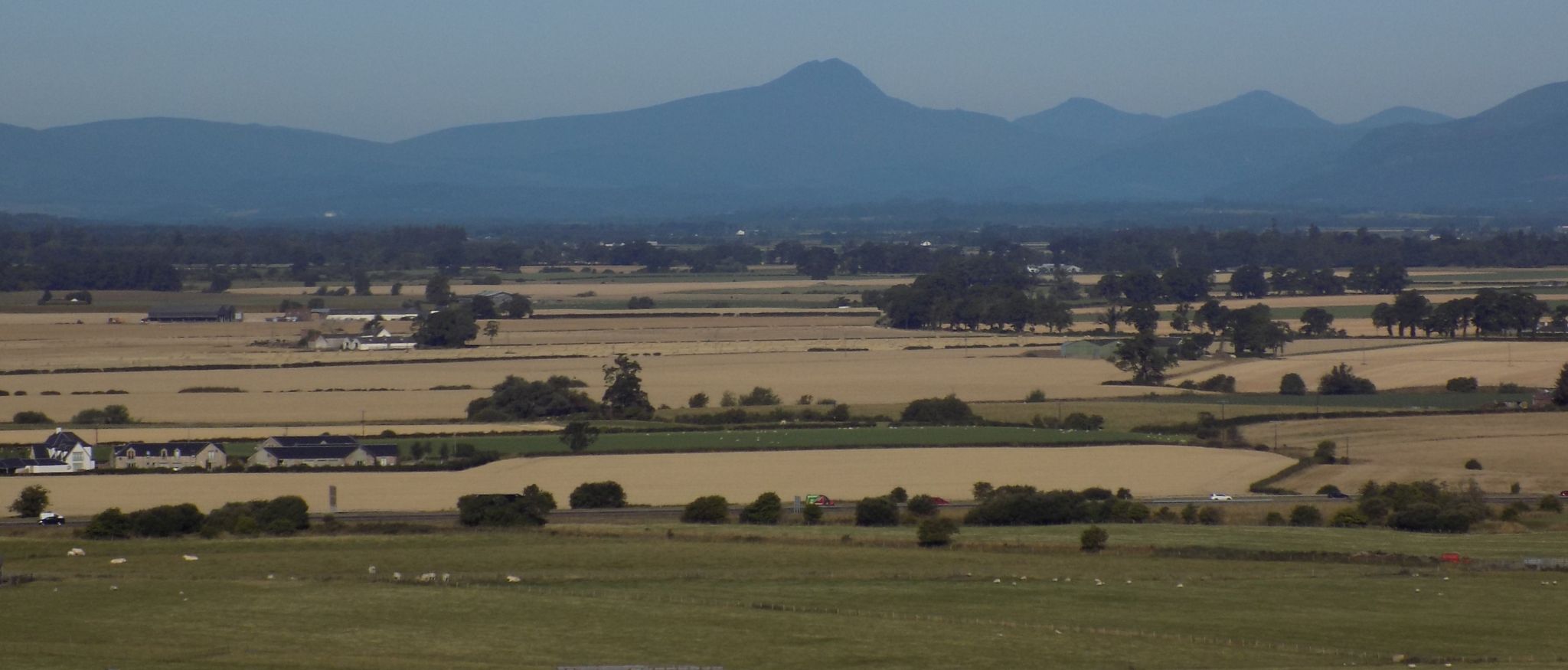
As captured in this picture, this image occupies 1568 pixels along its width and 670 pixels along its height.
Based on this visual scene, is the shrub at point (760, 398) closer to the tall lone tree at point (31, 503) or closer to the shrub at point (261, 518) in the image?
the shrub at point (261, 518)

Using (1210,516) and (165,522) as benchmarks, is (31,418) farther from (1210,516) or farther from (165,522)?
(1210,516)

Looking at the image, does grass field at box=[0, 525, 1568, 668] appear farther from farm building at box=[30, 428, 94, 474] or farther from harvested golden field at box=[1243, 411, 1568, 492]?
farm building at box=[30, 428, 94, 474]

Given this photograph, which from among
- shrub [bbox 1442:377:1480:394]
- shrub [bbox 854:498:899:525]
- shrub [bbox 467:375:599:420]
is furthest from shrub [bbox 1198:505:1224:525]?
shrub [bbox 1442:377:1480:394]

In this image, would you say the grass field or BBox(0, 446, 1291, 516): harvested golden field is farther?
BBox(0, 446, 1291, 516): harvested golden field

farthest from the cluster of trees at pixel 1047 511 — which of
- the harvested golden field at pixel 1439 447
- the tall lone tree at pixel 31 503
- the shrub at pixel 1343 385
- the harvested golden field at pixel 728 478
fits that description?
the shrub at pixel 1343 385

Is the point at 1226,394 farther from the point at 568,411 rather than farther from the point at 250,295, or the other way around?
the point at 250,295

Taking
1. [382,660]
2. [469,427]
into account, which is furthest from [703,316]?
[382,660]
